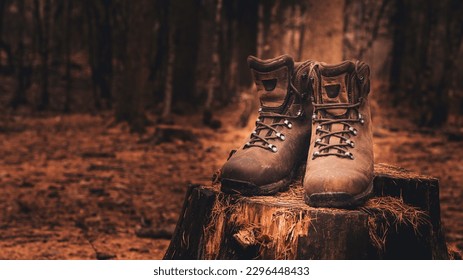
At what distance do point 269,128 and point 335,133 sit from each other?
10.5 inches

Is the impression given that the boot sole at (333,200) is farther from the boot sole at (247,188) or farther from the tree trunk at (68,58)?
the tree trunk at (68,58)

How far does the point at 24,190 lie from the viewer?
549 centimetres

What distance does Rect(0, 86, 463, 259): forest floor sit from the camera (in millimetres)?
4301

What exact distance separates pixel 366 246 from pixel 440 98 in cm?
847

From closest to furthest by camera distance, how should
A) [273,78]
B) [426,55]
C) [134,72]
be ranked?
[273,78]
[134,72]
[426,55]

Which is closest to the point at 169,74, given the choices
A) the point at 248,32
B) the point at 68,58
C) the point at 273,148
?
the point at 68,58

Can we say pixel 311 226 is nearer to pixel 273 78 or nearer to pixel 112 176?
pixel 273 78

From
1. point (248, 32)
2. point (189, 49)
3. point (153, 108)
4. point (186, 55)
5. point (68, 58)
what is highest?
point (248, 32)

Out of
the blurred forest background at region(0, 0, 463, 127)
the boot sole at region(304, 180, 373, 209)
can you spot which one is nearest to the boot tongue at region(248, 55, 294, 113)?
the boot sole at region(304, 180, 373, 209)

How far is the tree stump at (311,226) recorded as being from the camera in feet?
7.11

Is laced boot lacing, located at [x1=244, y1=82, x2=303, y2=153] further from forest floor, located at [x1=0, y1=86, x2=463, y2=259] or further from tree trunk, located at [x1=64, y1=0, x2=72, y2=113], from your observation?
tree trunk, located at [x1=64, y1=0, x2=72, y2=113]

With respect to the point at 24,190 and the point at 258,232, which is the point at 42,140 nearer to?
the point at 24,190

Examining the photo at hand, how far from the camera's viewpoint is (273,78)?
255cm

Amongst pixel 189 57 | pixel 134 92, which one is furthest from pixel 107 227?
pixel 189 57
